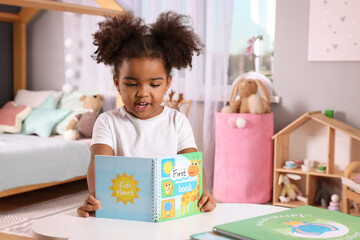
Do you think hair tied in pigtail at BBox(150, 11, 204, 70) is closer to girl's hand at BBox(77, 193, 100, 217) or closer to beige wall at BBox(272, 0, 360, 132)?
girl's hand at BBox(77, 193, 100, 217)

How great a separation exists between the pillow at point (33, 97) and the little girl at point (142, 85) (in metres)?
2.84

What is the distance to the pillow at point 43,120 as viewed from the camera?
3.69 metres

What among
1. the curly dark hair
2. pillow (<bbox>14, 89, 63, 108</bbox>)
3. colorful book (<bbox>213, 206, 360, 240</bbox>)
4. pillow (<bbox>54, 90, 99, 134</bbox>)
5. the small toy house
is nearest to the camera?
colorful book (<bbox>213, 206, 360, 240</bbox>)

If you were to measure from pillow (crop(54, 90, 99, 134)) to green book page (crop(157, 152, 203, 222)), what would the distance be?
2773 millimetres

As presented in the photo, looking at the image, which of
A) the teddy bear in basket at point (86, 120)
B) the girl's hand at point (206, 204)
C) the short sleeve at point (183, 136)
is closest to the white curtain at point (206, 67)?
the teddy bear in basket at point (86, 120)

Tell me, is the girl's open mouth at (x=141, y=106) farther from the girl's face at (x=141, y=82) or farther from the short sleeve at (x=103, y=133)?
the short sleeve at (x=103, y=133)

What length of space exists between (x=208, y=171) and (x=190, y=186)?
7.45 ft

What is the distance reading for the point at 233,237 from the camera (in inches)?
35.7

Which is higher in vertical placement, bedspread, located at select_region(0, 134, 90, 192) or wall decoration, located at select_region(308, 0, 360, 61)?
wall decoration, located at select_region(308, 0, 360, 61)

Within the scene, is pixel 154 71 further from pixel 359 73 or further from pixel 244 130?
pixel 359 73

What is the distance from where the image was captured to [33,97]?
410cm

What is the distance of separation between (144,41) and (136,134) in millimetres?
266

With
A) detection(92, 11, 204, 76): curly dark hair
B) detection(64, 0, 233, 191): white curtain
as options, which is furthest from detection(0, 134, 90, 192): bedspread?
detection(92, 11, 204, 76): curly dark hair

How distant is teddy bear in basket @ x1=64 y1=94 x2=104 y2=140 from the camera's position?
3633 mm
